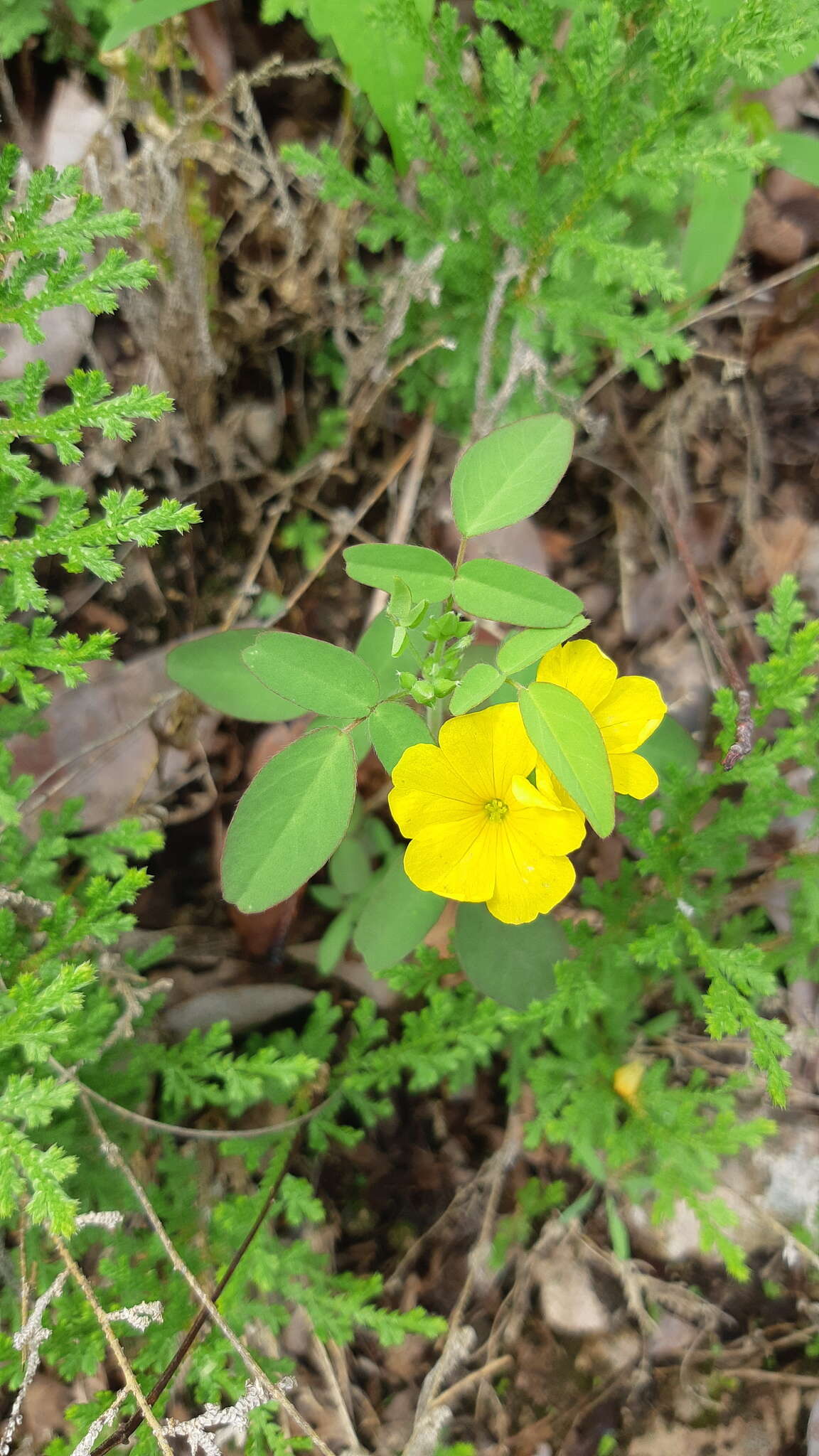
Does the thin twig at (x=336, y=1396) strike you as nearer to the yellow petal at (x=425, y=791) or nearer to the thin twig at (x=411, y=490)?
the yellow petal at (x=425, y=791)

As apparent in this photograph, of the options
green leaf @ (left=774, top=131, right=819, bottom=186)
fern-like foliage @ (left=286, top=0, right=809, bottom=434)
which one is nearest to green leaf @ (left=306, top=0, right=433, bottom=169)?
fern-like foliage @ (left=286, top=0, right=809, bottom=434)

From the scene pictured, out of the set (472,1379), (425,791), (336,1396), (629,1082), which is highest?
(425,791)

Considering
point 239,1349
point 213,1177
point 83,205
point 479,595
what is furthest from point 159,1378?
point 83,205

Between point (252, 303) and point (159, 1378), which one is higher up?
point (252, 303)

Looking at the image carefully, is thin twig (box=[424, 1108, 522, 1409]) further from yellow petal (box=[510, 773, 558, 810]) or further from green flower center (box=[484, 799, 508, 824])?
yellow petal (box=[510, 773, 558, 810])

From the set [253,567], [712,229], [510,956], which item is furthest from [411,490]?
[510,956]

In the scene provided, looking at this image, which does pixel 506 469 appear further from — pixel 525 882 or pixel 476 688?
pixel 525 882

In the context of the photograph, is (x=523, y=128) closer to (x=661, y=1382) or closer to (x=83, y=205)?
(x=83, y=205)
